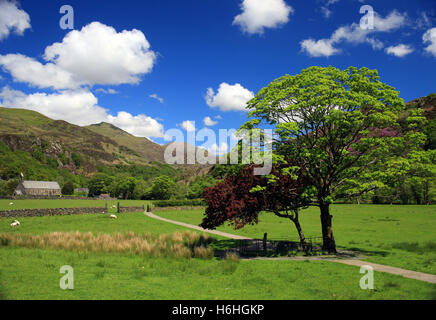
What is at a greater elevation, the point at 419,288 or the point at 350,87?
the point at 350,87

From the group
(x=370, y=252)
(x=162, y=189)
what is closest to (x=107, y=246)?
(x=370, y=252)

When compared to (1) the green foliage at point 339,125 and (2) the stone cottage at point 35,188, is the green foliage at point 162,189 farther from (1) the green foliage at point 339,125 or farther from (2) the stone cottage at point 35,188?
(1) the green foliage at point 339,125

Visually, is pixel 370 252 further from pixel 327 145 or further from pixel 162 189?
pixel 162 189

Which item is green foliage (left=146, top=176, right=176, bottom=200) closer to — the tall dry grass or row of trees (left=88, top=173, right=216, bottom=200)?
row of trees (left=88, top=173, right=216, bottom=200)

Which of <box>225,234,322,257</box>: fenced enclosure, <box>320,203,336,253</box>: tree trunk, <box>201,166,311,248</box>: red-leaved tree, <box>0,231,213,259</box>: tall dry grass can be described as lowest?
<box>225,234,322,257</box>: fenced enclosure

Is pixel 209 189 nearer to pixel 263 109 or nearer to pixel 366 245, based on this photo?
pixel 263 109

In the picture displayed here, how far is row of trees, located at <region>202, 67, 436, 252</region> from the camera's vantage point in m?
18.5

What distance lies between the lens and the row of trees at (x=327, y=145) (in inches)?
730

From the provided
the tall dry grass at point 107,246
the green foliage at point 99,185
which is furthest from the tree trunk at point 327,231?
the green foliage at point 99,185

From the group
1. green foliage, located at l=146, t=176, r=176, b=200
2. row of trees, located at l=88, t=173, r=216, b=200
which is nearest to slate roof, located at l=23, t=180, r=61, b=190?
row of trees, located at l=88, t=173, r=216, b=200

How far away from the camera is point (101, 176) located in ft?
586

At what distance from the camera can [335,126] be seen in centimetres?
2048

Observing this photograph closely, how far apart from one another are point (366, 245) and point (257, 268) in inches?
543

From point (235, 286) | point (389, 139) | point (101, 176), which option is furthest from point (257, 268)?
point (101, 176)
